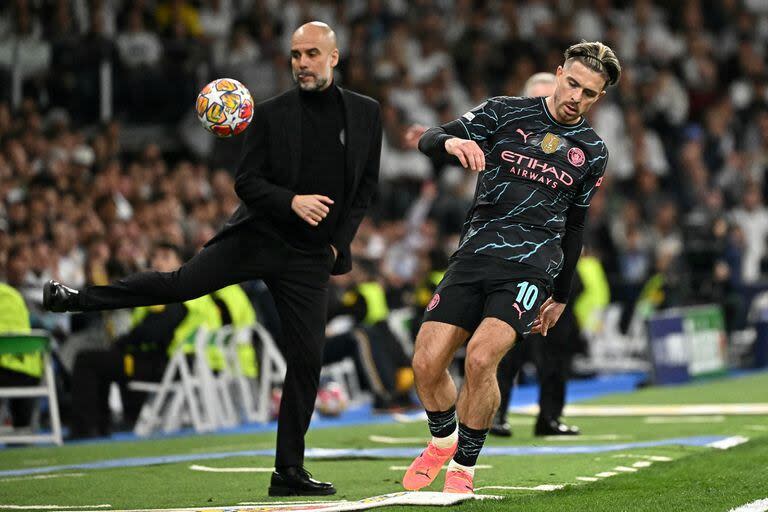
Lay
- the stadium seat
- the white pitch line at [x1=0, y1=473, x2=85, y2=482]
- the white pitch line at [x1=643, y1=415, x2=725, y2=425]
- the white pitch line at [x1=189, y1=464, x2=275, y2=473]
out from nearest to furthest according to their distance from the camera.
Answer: the white pitch line at [x1=0, y1=473, x2=85, y2=482] < the white pitch line at [x1=189, y1=464, x2=275, y2=473] < the stadium seat < the white pitch line at [x1=643, y1=415, x2=725, y2=425]

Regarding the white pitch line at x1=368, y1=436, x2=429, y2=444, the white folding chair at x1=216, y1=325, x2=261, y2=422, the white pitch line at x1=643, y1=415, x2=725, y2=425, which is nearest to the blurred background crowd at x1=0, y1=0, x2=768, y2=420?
the white folding chair at x1=216, y1=325, x2=261, y2=422

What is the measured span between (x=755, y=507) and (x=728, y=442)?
337 centimetres

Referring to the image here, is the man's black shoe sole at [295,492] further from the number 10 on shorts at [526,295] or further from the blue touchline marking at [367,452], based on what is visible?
the blue touchline marking at [367,452]

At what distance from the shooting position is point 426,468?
8.09 metres

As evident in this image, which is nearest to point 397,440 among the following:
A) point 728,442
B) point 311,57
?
point 728,442

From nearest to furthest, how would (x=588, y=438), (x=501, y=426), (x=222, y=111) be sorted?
(x=222, y=111)
(x=588, y=438)
(x=501, y=426)

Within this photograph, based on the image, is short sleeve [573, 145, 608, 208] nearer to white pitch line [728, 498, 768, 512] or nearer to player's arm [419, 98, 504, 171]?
player's arm [419, 98, 504, 171]

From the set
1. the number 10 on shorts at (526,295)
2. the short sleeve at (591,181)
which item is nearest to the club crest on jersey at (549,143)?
the short sleeve at (591,181)

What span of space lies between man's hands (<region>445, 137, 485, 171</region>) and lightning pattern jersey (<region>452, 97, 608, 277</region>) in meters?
0.46

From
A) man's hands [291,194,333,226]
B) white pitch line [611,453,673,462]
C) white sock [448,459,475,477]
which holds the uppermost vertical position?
man's hands [291,194,333,226]

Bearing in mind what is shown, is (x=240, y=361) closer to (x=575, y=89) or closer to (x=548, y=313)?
(x=548, y=313)

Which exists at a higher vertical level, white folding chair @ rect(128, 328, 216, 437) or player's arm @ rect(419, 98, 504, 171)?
player's arm @ rect(419, 98, 504, 171)

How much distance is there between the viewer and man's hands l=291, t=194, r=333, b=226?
7.97 metres

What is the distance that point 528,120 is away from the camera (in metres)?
8.10
